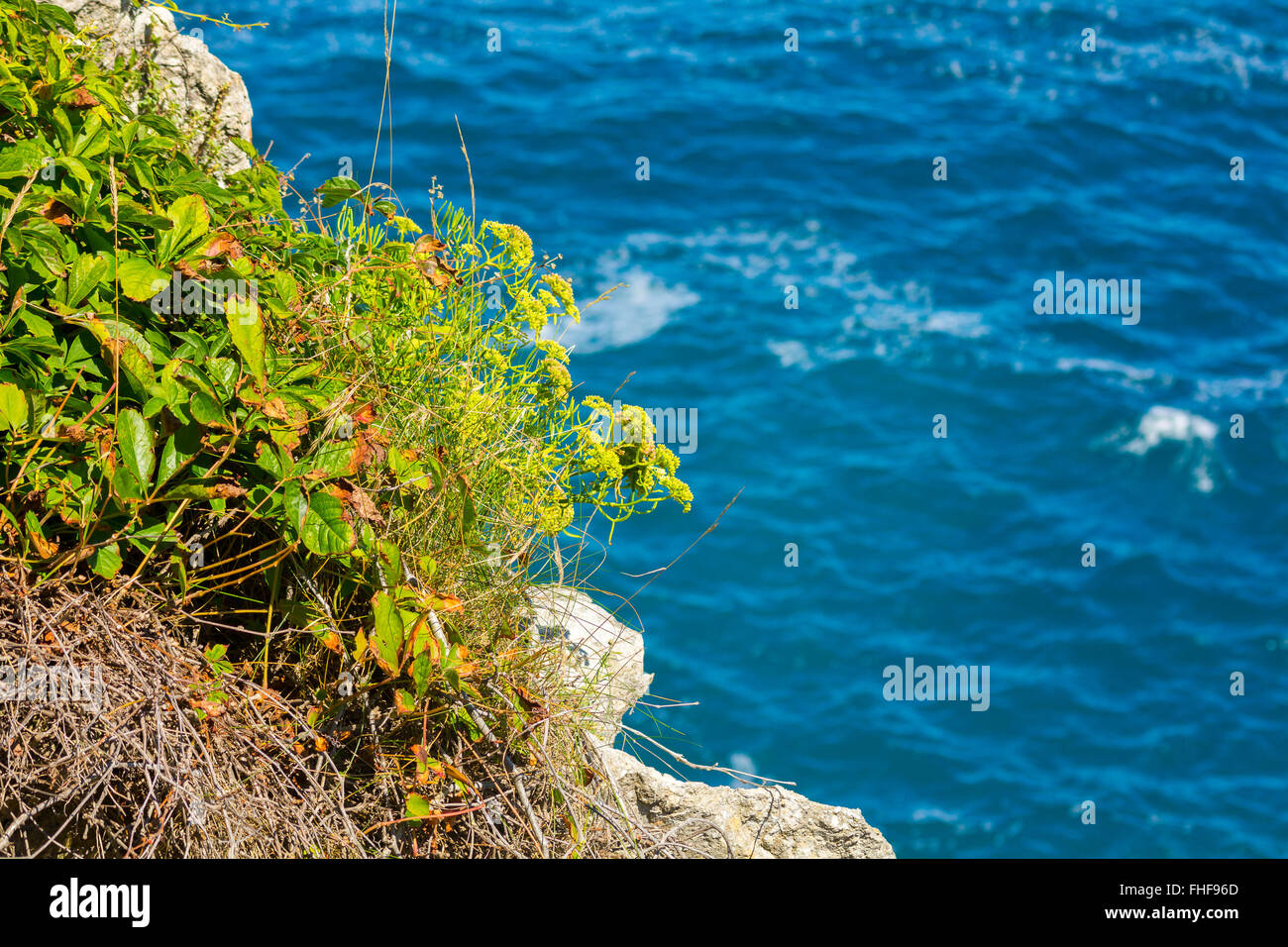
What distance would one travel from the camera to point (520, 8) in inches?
452

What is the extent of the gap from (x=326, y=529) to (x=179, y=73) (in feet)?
7.82

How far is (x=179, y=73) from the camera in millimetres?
3613

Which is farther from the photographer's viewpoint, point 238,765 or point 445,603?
point 445,603

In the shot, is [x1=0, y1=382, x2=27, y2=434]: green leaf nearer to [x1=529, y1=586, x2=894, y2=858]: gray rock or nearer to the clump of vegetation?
the clump of vegetation

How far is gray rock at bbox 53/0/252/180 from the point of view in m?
3.19

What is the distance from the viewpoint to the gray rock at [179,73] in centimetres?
319

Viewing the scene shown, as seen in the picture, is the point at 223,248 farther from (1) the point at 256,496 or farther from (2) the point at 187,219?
(1) the point at 256,496

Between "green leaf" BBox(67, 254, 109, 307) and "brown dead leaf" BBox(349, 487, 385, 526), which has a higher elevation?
"green leaf" BBox(67, 254, 109, 307)

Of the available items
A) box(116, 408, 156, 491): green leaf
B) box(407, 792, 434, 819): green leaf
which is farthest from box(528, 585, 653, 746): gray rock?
box(116, 408, 156, 491): green leaf

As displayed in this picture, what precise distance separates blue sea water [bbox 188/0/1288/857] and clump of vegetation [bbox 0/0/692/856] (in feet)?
9.55

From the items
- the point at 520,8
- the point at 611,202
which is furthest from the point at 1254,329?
the point at 520,8

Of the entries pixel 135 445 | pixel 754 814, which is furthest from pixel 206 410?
pixel 754 814
